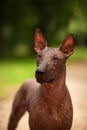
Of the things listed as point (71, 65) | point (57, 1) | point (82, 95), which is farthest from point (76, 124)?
point (57, 1)

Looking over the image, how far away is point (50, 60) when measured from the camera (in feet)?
29.0

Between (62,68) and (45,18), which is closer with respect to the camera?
(62,68)

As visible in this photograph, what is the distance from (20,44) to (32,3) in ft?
17.0

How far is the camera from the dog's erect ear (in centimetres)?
929

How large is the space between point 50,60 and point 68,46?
689 mm

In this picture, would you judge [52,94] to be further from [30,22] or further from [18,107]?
[30,22]

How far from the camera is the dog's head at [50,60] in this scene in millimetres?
8578

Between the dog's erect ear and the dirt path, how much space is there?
3.39 m

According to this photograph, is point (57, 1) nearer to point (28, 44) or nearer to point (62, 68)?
point (28, 44)

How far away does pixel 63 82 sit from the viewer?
30.0 feet

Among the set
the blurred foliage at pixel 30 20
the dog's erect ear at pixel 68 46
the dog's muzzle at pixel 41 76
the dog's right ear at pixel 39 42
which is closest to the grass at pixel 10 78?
the dog's right ear at pixel 39 42

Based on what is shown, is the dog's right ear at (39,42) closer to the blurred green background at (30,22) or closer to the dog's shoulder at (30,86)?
the dog's shoulder at (30,86)

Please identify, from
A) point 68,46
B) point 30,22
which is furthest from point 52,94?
point 30,22

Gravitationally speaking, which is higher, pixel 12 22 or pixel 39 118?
pixel 12 22
